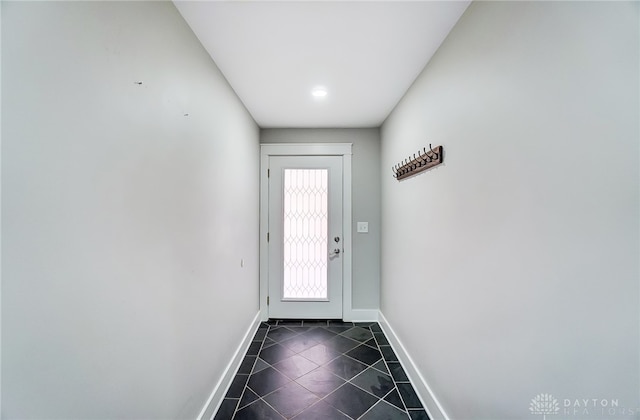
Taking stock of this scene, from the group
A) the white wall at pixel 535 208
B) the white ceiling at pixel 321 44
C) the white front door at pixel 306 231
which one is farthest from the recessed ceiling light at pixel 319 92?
the white front door at pixel 306 231

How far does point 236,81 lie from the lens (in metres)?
2.04

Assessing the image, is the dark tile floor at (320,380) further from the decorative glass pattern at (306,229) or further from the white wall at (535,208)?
the decorative glass pattern at (306,229)

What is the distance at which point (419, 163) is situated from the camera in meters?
1.88

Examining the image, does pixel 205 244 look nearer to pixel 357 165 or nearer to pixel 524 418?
pixel 524 418

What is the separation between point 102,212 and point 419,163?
183 centimetres

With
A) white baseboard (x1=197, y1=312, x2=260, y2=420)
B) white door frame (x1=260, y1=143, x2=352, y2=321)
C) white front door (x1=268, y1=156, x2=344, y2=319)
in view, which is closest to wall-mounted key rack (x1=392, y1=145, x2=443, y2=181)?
white door frame (x1=260, y1=143, x2=352, y2=321)

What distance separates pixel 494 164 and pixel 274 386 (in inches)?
84.2

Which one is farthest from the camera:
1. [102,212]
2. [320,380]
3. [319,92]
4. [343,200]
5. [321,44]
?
[343,200]

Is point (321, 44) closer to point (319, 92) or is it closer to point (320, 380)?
point (319, 92)

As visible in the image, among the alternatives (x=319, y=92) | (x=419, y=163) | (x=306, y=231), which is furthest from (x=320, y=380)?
(x=319, y=92)

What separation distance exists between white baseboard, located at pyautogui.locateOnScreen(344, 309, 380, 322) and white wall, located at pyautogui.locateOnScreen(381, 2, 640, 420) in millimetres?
1503

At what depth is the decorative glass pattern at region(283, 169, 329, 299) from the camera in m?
3.21

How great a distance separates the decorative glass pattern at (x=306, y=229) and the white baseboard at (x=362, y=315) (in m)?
0.41

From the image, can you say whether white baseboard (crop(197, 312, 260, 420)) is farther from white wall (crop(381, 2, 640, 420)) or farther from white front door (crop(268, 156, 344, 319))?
white wall (crop(381, 2, 640, 420))
